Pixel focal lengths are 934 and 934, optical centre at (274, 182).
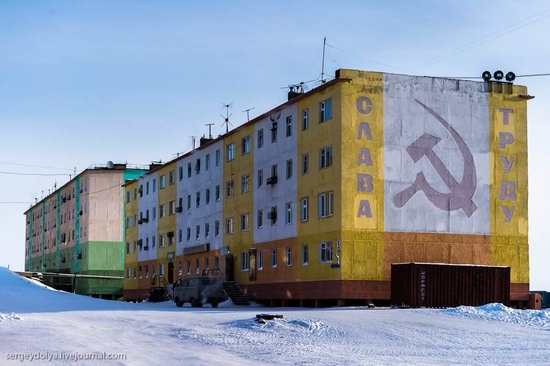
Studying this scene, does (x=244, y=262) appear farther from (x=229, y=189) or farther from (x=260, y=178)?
(x=229, y=189)

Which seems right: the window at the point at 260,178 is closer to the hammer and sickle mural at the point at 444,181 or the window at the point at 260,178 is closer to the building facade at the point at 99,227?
the hammer and sickle mural at the point at 444,181

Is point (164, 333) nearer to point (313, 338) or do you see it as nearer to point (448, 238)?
point (313, 338)

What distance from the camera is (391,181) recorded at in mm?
50250

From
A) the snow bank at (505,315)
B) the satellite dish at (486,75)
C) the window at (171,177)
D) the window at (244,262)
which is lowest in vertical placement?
the snow bank at (505,315)

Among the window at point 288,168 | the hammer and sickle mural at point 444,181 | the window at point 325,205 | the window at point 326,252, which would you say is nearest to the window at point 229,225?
the window at point 288,168

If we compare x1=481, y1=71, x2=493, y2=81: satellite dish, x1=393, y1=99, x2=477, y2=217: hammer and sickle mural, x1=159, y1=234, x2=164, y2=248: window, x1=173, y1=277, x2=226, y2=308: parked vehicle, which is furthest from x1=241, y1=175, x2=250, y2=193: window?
x1=159, y1=234, x2=164, y2=248: window

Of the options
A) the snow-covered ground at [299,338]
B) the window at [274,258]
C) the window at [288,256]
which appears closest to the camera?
the snow-covered ground at [299,338]

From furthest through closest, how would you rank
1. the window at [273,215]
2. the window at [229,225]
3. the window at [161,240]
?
the window at [161,240], the window at [229,225], the window at [273,215]

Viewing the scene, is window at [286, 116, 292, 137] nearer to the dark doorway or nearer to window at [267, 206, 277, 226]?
window at [267, 206, 277, 226]

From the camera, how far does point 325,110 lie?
51.7 m

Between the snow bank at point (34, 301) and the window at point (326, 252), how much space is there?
35.3ft

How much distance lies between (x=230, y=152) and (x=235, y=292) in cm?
1123

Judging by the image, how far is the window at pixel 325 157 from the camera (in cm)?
5088

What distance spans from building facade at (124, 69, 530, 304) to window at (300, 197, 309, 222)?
0.29 feet
